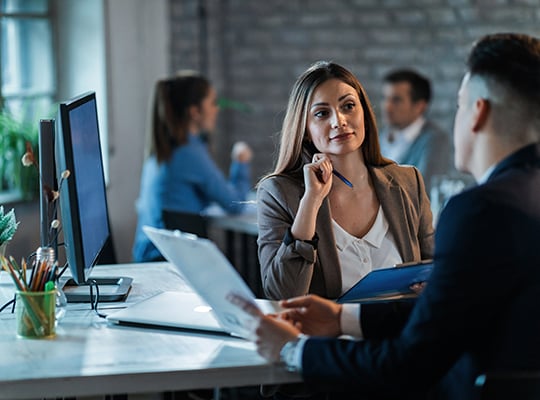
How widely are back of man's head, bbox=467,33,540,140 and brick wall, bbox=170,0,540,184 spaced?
378cm

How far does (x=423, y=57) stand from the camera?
5449mm

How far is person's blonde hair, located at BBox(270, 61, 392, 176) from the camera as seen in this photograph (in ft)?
8.21

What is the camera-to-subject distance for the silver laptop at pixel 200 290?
171 cm

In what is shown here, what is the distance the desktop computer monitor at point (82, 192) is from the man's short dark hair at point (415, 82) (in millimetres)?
2916

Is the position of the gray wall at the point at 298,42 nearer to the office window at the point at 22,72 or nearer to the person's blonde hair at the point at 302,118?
the office window at the point at 22,72

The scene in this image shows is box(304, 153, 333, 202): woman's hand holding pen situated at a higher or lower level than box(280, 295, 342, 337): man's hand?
higher

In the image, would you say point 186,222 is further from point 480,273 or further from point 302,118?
point 480,273

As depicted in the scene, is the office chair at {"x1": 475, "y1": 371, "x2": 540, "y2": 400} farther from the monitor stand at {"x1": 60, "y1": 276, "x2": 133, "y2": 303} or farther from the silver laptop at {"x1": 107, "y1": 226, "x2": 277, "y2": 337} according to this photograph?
the monitor stand at {"x1": 60, "y1": 276, "x2": 133, "y2": 303}

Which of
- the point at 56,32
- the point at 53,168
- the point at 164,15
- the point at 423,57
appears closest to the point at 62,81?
the point at 56,32

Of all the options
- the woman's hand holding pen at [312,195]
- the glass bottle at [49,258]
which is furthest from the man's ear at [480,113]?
the glass bottle at [49,258]

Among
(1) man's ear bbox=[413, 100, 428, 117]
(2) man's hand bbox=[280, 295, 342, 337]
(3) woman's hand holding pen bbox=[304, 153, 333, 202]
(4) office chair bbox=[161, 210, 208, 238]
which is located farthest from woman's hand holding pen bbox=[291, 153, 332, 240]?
(1) man's ear bbox=[413, 100, 428, 117]

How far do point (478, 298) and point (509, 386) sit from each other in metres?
0.16

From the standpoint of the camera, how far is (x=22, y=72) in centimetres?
480

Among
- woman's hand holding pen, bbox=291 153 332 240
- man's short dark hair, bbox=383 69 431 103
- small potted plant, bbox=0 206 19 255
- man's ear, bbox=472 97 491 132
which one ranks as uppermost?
man's ear, bbox=472 97 491 132
